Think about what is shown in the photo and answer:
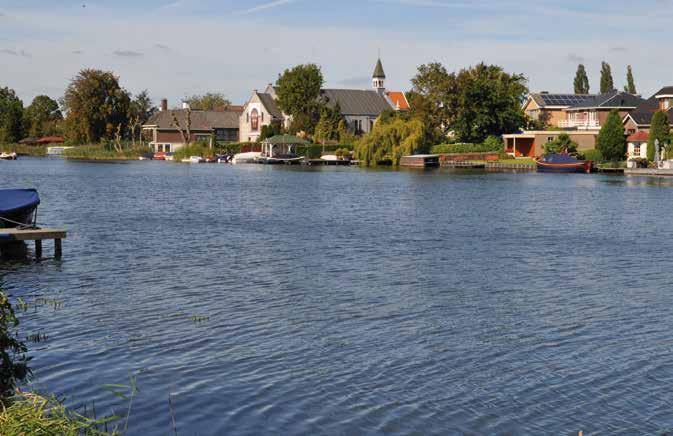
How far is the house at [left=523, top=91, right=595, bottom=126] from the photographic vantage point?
443 ft

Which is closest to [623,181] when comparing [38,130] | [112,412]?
[112,412]

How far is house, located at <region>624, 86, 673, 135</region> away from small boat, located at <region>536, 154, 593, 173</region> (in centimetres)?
1426

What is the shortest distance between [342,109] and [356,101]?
435 cm

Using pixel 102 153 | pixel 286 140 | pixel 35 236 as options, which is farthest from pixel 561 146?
pixel 35 236

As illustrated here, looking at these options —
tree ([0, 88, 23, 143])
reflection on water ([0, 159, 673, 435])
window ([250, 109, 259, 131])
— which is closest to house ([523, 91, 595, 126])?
window ([250, 109, 259, 131])

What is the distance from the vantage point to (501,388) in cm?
1429

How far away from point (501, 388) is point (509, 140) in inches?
4305

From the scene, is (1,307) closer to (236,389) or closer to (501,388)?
(236,389)

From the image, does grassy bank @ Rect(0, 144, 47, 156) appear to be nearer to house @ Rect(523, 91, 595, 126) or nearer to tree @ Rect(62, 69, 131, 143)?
tree @ Rect(62, 69, 131, 143)

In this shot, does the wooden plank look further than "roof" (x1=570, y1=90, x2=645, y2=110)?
No

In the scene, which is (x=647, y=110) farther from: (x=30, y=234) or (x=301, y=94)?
(x=30, y=234)

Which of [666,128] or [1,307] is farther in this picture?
[666,128]

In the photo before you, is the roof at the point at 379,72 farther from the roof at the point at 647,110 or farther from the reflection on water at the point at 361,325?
the reflection on water at the point at 361,325

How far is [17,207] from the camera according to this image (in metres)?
29.3
